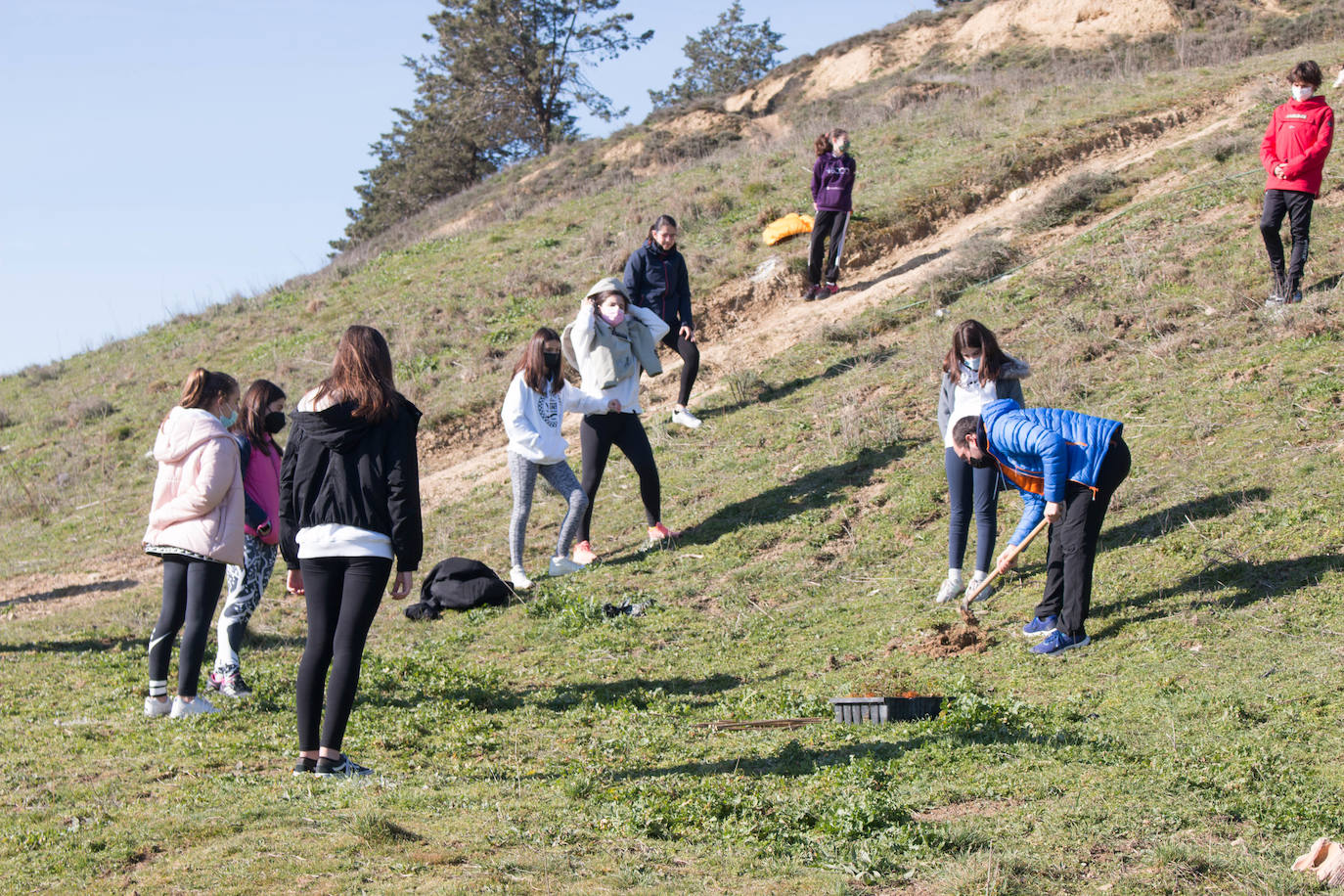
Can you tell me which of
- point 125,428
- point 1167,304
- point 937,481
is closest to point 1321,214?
point 1167,304

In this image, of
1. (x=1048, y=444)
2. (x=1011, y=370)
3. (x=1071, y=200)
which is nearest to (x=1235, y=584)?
(x=1048, y=444)

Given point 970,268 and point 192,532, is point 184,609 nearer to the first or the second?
point 192,532

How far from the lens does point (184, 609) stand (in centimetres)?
595

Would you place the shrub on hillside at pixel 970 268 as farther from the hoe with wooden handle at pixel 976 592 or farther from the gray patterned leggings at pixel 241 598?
the gray patterned leggings at pixel 241 598

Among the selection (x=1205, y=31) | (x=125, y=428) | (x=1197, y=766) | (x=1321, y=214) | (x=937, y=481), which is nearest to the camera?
(x=1197, y=766)

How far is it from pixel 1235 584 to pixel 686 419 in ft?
20.2

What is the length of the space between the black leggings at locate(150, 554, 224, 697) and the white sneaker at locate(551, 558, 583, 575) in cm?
320

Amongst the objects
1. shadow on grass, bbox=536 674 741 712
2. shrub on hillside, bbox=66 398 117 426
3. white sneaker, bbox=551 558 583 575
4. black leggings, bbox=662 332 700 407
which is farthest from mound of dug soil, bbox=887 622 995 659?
shrub on hillside, bbox=66 398 117 426

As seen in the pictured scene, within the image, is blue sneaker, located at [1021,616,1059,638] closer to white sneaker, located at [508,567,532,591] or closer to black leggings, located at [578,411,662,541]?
black leggings, located at [578,411,662,541]

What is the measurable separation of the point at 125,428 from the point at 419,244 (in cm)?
871

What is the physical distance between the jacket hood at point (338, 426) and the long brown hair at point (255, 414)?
2.01m

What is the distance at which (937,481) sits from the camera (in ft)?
28.5

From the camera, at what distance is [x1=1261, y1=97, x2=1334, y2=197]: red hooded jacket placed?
8742mm

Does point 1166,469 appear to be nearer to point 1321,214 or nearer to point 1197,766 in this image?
point 1197,766
